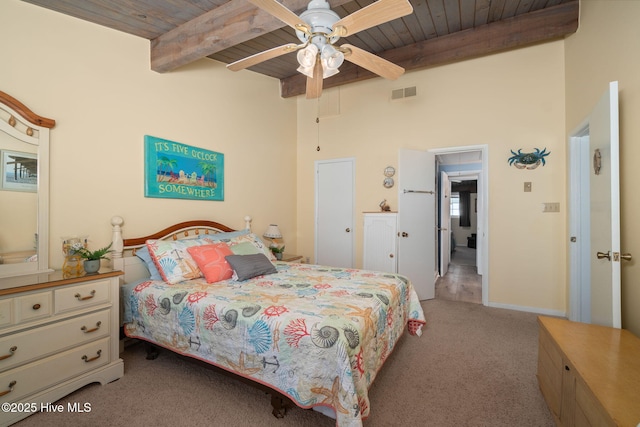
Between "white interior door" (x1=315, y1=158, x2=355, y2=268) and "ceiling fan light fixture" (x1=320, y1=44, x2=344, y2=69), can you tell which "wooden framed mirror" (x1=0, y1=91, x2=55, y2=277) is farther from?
"white interior door" (x1=315, y1=158, x2=355, y2=268)

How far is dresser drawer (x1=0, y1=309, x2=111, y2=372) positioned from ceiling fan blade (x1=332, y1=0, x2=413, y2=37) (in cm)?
253

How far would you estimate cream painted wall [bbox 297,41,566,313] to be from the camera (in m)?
3.40

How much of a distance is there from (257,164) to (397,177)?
2.05 metres

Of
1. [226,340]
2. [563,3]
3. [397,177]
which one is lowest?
[226,340]

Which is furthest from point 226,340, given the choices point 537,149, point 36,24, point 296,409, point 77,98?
point 537,149

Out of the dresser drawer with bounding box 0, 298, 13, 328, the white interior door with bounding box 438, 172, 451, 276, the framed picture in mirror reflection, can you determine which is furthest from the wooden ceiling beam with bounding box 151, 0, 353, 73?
the white interior door with bounding box 438, 172, 451, 276

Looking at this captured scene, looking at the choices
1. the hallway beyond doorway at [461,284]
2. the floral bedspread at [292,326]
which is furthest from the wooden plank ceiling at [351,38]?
the hallway beyond doorway at [461,284]

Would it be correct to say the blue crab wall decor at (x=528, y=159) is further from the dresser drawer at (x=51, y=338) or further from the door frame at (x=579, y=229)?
the dresser drawer at (x=51, y=338)

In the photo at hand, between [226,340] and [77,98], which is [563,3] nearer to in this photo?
Result: [226,340]

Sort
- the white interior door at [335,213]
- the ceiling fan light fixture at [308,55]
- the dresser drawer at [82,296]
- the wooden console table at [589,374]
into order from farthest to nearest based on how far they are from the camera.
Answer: the white interior door at [335,213]
the ceiling fan light fixture at [308,55]
the dresser drawer at [82,296]
the wooden console table at [589,374]

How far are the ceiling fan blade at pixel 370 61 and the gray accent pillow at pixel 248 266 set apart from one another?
187 centimetres

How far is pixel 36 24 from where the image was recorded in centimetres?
220

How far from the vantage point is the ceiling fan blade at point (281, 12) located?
1571mm

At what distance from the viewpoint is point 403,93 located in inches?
163
